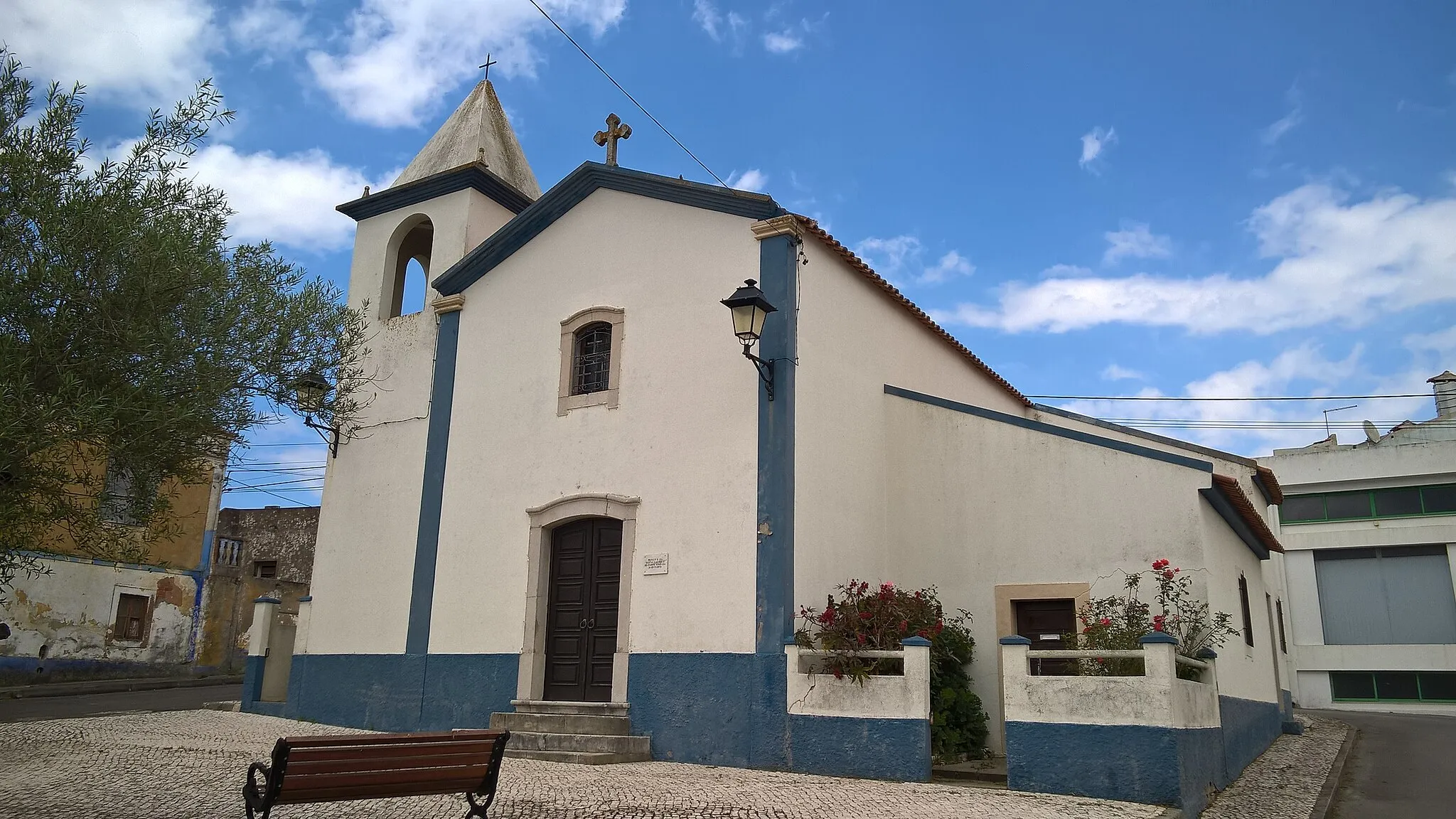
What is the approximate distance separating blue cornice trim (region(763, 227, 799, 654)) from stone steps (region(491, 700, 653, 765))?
159 cm

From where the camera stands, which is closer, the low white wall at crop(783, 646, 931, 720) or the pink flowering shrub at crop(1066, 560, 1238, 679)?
the low white wall at crop(783, 646, 931, 720)

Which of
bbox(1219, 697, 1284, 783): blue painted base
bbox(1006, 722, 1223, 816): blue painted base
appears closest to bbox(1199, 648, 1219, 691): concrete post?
bbox(1219, 697, 1284, 783): blue painted base

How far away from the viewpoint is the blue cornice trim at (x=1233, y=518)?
9.92m

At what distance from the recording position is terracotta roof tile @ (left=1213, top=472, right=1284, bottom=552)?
9938 millimetres

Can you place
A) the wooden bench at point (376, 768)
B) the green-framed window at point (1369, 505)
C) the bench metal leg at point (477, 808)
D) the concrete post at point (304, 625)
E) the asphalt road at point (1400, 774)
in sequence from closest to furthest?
the wooden bench at point (376, 768)
the bench metal leg at point (477, 808)
the asphalt road at point (1400, 774)
the concrete post at point (304, 625)
the green-framed window at point (1369, 505)

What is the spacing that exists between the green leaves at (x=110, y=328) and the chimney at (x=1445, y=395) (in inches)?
1123

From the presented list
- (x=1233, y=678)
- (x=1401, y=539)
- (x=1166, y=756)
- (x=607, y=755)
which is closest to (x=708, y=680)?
(x=607, y=755)

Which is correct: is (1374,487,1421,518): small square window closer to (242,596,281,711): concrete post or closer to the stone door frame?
the stone door frame

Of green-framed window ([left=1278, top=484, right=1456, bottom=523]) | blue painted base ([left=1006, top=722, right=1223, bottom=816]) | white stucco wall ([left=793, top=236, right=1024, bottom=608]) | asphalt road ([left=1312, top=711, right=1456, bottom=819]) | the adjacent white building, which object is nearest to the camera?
blue painted base ([left=1006, top=722, right=1223, bottom=816])

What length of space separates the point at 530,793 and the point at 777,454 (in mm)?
3769

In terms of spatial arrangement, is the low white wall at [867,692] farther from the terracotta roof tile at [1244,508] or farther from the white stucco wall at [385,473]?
the white stucco wall at [385,473]

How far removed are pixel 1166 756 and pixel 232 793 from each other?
6864 mm

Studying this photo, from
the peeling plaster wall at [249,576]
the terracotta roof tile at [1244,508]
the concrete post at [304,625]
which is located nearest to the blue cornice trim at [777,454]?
the terracotta roof tile at [1244,508]

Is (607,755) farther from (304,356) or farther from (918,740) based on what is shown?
(304,356)
